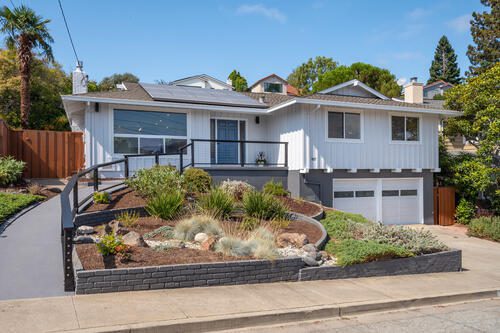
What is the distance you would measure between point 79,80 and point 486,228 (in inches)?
737

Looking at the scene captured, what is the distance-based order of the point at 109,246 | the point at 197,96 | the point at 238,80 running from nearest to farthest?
the point at 109,246 < the point at 197,96 < the point at 238,80

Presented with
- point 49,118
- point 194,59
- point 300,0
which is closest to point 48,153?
point 194,59

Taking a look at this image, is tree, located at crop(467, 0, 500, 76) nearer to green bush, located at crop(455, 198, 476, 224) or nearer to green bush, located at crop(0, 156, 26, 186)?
green bush, located at crop(455, 198, 476, 224)

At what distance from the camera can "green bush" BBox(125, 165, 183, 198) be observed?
10555 millimetres

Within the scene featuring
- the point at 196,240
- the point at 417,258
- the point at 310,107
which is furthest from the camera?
the point at 310,107

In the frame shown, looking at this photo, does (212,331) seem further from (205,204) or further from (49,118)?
(49,118)

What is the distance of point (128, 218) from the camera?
346 inches

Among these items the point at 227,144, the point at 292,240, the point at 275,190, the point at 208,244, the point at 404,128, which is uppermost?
the point at 404,128

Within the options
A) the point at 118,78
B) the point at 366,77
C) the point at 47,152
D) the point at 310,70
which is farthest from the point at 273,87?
the point at 47,152

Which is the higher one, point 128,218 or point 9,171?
point 9,171

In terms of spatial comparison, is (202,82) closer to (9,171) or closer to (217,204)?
(9,171)

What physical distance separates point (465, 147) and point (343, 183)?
12634mm

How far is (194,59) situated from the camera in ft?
61.6

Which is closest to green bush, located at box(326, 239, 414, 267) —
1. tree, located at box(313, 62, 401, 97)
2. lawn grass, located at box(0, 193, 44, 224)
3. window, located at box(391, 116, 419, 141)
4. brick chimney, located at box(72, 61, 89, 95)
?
lawn grass, located at box(0, 193, 44, 224)
